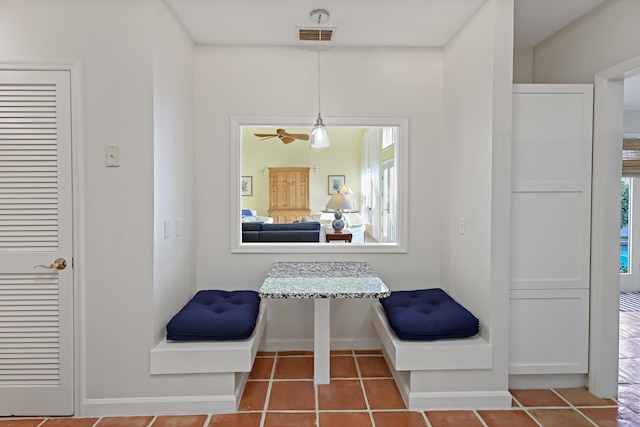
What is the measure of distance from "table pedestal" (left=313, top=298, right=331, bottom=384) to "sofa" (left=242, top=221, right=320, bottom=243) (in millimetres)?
1855

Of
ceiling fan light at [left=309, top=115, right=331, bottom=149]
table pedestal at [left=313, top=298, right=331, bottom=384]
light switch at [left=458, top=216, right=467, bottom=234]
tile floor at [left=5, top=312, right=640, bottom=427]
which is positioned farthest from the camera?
ceiling fan light at [left=309, top=115, right=331, bottom=149]

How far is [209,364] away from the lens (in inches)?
87.7

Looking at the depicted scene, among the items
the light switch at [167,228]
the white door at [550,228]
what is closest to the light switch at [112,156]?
the light switch at [167,228]

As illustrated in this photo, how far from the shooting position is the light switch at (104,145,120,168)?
7.19 ft

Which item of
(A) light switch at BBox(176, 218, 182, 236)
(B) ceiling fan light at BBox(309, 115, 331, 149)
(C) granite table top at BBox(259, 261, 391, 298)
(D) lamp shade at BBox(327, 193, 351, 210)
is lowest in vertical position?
(C) granite table top at BBox(259, 261, 391, 298)

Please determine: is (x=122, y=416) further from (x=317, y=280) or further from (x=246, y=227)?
(x=246, y=227)

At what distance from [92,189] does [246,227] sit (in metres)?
2.37

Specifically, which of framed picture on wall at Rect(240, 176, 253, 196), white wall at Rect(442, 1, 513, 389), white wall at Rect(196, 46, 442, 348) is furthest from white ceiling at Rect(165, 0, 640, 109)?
framed picture on wall at Rect(240, 176, 253, 196)

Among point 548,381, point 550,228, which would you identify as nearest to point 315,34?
point 550,228

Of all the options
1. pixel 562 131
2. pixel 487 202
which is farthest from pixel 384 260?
pixel 562 131

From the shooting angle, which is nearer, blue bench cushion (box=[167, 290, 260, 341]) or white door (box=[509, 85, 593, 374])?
→ blue bench cushion (box=[167, 290, 260, 341])

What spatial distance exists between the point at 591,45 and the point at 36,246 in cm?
375

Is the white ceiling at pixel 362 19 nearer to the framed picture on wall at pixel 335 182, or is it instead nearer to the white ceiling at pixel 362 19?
the white ceiling at pixel 362 19

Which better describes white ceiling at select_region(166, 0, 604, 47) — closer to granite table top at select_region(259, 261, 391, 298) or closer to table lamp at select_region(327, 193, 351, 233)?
granite table top at select_region(259, 261, 391, 298)
